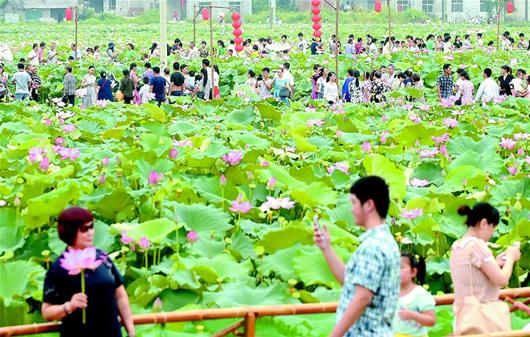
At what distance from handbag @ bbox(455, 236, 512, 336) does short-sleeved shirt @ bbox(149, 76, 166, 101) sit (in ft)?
31.5

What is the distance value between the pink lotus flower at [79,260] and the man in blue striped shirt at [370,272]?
2.22 feet

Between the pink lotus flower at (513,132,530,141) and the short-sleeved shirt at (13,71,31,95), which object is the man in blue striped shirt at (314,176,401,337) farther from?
the short-sleeved shirt at (13,71,31,95)

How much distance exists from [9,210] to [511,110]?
22.9 ft

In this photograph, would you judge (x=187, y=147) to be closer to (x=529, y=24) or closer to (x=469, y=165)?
(x=469, y=165)

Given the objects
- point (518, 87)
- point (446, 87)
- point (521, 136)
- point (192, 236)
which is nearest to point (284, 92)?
point (446, 87)

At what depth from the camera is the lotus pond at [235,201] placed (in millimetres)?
4434

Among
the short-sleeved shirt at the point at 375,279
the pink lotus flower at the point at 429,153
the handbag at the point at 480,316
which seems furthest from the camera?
the pink lotus flower at the point at 429,153

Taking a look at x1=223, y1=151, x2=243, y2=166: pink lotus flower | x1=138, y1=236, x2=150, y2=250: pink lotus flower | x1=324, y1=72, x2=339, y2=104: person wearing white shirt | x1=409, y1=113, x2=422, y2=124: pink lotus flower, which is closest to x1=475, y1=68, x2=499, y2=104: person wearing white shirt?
x1=324, y1=72, x2=339, y2=104: person wearing white shirt

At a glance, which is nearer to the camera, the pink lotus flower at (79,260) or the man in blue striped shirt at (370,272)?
the man in blue striped shirt at (370,272)

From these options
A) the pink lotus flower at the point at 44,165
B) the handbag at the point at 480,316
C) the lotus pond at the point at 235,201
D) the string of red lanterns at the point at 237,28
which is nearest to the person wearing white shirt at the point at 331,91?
the lotus pond at the point at 235,201

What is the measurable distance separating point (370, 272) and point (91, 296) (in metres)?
0.88

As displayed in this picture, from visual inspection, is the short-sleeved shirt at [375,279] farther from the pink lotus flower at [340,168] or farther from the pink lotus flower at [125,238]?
the pink lotus flower at [340,168]

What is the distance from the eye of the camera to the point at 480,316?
379 cm

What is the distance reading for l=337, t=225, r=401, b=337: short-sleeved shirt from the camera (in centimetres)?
303
